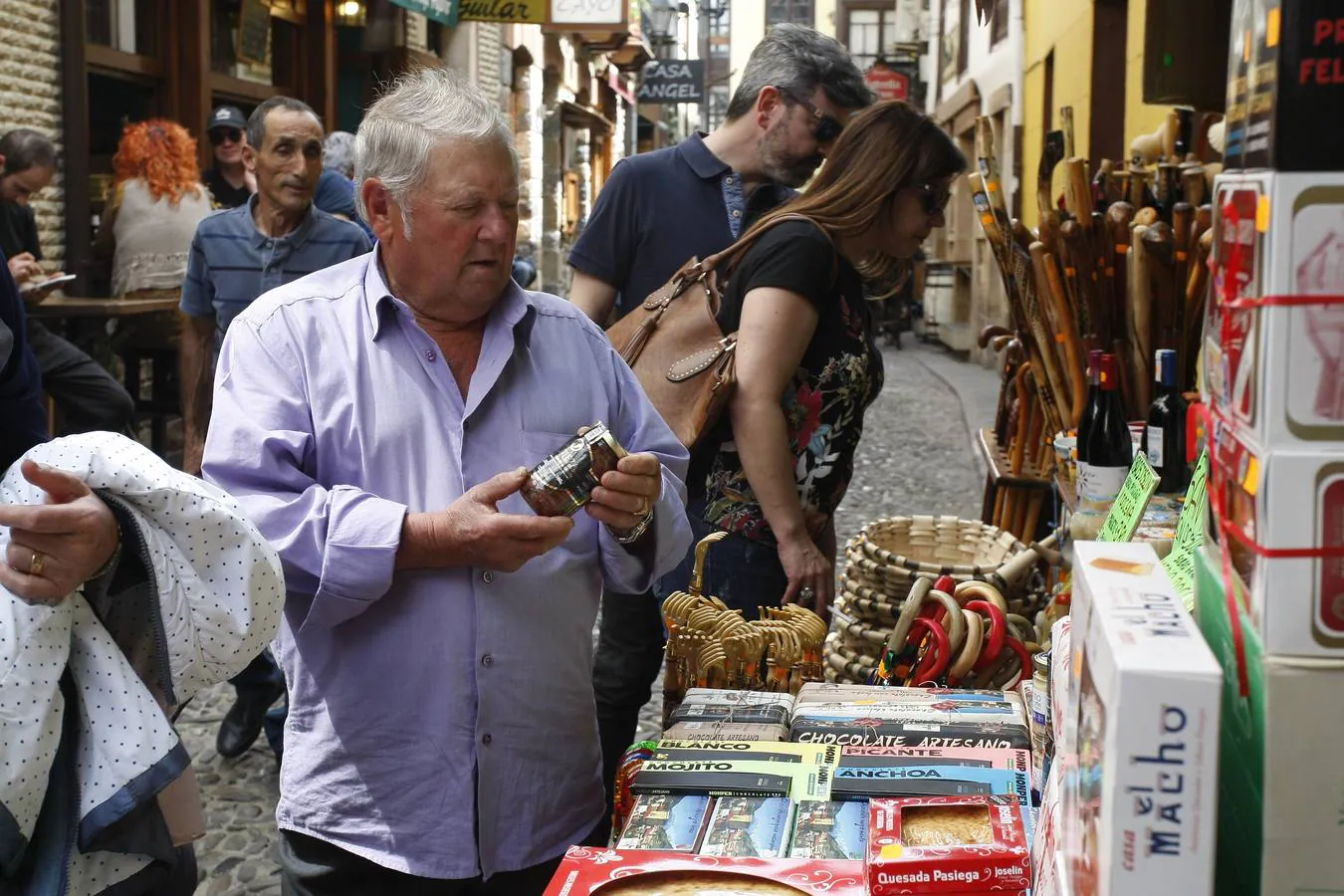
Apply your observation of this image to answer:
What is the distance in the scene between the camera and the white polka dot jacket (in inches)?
64.8

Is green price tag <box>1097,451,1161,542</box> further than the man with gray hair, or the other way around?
the man with gray hair

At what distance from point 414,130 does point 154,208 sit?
573cm

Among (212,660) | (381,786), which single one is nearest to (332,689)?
(381,786)

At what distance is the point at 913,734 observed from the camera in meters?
1.92

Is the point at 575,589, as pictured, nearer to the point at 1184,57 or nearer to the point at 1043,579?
the point at 1043,579

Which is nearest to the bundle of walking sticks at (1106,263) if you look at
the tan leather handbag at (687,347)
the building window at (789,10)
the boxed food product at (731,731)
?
the tan leather handbag at (687,347)

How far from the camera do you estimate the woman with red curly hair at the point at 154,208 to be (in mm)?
7258

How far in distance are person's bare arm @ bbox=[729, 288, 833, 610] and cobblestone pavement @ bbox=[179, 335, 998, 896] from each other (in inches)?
59.2

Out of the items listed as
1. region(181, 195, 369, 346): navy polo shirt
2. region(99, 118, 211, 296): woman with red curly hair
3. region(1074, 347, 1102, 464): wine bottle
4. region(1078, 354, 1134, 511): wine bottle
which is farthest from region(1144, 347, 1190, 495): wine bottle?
region(99, 118, 211, 296): woman with red curly hair

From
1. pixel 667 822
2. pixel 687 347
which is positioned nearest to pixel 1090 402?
pixel 687 347

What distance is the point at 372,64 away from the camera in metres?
13.1

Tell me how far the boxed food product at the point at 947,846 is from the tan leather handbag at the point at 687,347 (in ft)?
4.59

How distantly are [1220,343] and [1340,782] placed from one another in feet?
1.10

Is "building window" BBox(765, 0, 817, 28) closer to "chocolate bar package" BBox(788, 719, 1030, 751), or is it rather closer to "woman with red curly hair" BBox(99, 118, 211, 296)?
"woman with red curly hair" BBox(99, 118, 211, 296)
